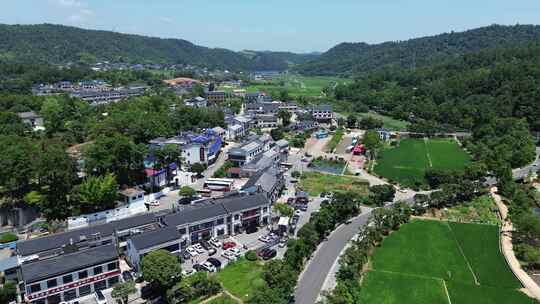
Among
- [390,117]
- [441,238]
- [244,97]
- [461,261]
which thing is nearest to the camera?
[461,261]

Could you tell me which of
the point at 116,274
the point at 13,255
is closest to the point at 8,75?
the point at 13,255

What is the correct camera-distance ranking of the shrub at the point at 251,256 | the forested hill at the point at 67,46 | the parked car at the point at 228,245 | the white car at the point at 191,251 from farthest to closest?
the forested hill at the point at 67,46, the parked car at the point at 228,245, the white car at the point at 191,251, the shrub at the point at 251,256

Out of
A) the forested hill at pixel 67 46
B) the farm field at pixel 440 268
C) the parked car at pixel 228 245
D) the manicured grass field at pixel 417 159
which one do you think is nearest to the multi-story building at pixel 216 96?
the manicured grass field at pixel 417 159

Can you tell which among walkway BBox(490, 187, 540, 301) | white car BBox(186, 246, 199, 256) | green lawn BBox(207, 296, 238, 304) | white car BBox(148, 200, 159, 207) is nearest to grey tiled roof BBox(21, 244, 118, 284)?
white car BBox(186, 246, 199, 256)

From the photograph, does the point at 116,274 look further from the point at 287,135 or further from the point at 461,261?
the point at 287,135

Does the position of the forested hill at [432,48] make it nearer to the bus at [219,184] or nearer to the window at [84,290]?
the bus at [219,184]

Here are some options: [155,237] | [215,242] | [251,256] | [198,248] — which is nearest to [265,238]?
[251,256]
